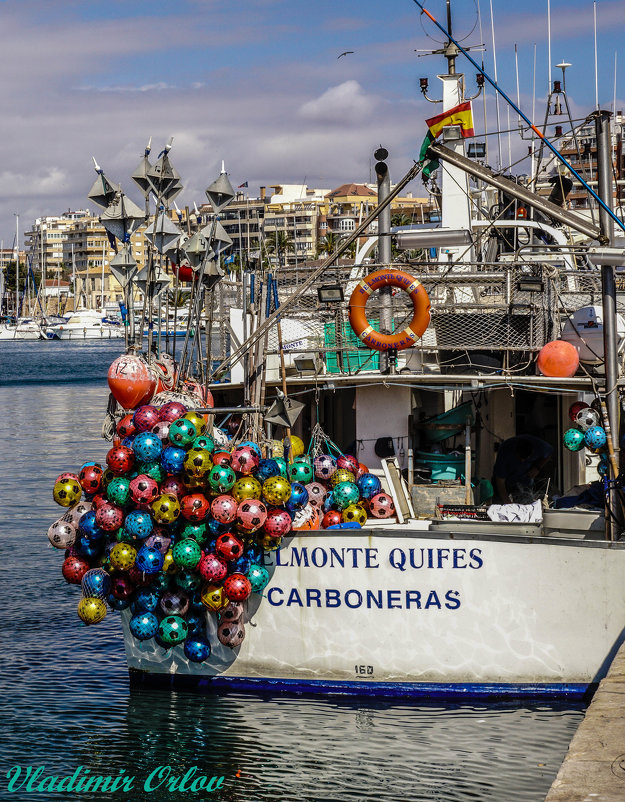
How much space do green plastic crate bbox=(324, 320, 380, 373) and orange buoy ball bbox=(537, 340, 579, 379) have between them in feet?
6.58

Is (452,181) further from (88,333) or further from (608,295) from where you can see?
(88,333)

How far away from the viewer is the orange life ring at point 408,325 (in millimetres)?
11297

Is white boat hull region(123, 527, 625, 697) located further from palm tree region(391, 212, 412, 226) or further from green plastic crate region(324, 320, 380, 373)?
palm tree region(391, 212, 412, 226)

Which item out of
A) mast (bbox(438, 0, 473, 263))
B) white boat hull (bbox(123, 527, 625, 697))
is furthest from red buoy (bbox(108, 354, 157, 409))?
mast (bbox(438, 0, 473, 263))

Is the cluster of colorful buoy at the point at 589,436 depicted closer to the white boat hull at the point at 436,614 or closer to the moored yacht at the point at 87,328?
the white boat hull at the point at 436,614

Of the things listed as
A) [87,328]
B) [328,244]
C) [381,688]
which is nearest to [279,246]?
[381,688]

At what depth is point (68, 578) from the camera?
10664mm

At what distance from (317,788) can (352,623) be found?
4.91 ft

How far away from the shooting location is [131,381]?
11195 mm

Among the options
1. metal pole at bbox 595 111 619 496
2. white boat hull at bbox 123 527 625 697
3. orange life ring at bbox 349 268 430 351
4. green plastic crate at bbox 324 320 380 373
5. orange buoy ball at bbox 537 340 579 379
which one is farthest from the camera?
green plastic crate at bbox 324 320 380 373

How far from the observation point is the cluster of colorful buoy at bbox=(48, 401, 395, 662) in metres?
10.0

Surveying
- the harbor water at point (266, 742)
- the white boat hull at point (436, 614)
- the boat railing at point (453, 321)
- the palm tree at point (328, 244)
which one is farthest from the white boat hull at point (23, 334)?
the white boat hull at point (436, 614)

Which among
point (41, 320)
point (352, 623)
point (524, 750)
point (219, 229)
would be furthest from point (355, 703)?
point (41, 320)

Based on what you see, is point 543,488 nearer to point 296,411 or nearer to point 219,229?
point 296,411
